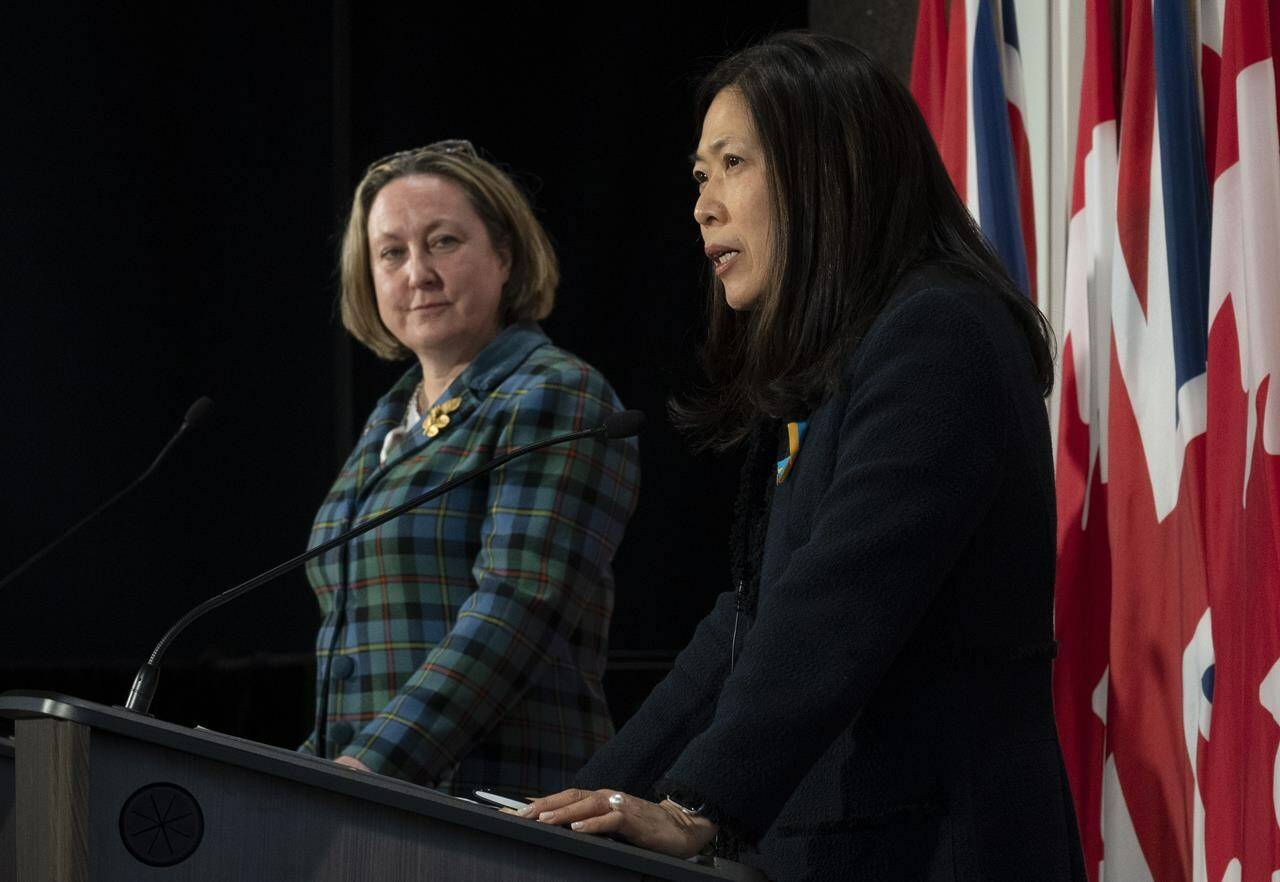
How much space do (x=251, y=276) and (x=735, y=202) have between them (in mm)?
2512

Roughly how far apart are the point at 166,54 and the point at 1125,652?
8.52 ft

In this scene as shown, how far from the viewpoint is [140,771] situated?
95 centimetres

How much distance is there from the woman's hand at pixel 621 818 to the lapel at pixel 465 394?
120 cm

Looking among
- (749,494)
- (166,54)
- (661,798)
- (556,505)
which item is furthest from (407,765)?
(166,54)

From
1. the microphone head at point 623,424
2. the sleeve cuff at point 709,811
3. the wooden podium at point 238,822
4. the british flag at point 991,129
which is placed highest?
the british flag at point 991,129

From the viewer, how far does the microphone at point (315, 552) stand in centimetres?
138

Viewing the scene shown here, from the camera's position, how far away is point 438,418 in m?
2.25

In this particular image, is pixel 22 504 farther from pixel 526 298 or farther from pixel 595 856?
pixel 595 856

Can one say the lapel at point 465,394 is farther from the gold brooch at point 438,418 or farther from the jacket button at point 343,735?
the jacket button at point 343,735

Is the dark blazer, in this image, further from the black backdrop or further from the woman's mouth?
the black backdrop

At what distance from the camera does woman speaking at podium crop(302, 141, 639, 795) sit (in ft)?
6.60

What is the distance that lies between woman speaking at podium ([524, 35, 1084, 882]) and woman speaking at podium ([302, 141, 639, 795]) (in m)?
A: 0.61

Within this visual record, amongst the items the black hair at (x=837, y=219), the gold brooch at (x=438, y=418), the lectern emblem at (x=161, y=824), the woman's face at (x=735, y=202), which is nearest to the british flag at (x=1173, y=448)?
the black hair at (x=837, y=219)

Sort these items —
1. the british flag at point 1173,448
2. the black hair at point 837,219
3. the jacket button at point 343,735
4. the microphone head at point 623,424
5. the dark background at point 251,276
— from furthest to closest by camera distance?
the dark background at point 251,276 < the jacket button at point 343,735 < the british flag at point 1173,448 < the microphone head at point 623,424 < the black hair at point 837,219
